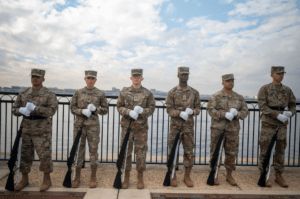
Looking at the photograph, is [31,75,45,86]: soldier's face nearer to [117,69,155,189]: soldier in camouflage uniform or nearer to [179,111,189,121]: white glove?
[117,69,155,189]: soldier in camouflage uniform

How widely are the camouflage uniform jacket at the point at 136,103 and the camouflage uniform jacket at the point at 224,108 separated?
1366 mm

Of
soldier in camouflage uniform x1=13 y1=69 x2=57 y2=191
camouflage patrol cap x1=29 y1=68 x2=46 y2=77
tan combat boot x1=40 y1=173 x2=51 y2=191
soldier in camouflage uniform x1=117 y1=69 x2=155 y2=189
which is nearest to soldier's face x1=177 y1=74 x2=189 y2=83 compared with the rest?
soldier in camouflage uniform x1=117 y1=69 x2=155 y2=189

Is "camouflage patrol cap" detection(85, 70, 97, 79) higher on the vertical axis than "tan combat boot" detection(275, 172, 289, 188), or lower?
higher

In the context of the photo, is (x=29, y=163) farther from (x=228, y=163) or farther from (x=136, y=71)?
(x=228, y=163)

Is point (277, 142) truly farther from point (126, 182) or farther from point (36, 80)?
point (36, 80)

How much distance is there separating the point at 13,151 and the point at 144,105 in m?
2.65

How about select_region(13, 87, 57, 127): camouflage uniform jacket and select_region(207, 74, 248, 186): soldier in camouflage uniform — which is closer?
select_region(13, 87, 57, 127): camouflage uniform jacket

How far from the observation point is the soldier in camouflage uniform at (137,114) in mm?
3773

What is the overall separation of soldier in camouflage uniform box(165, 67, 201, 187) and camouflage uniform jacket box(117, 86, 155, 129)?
0.44m

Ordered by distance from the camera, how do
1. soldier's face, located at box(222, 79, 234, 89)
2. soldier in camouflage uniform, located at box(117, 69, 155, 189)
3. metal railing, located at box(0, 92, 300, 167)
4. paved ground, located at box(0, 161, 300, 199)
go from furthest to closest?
1. metal railing, located at box(0, 92, 300, 167)
2. soldier's face, located at box(222, 79, 234, 89)
3. soldier in camouflage uniform, located at box(117, 69, 155, 189)
4. paved ground, located at box(0, 161, 300, 199)

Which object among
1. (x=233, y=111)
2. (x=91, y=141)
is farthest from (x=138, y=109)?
(x=233, y=111)

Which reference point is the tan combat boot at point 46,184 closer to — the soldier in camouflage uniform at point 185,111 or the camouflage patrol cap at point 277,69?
the soldier in camouflage uniform at point 185,111

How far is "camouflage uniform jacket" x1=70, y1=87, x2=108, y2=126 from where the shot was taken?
3.83 m

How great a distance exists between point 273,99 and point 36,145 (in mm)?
5119
